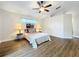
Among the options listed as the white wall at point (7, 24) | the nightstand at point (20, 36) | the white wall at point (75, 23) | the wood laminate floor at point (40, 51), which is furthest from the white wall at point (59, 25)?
the wood laminate floor at point (40, 51)

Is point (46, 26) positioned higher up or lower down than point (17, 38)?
higher up

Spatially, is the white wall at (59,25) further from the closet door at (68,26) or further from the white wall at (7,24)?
the white wall at (7,24)

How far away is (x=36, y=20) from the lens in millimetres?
7379

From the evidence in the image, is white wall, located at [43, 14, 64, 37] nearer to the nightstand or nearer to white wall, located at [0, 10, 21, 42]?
the nightstand

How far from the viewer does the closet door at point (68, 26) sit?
23.1ft

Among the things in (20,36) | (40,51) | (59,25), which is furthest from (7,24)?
(59,25)

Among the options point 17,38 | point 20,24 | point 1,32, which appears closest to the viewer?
point 1,32

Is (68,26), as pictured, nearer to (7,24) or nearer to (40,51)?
(40,51)

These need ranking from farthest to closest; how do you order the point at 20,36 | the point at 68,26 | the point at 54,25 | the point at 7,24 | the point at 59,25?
1. the point at 54,25
2. the point at 59,25
3. the point at 68,26
4. the point at 20,36
5. the point at 7,24

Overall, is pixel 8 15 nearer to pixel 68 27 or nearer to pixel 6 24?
pixel 6 24

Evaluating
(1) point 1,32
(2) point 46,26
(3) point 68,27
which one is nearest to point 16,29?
(1) point 1,32

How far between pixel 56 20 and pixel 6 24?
14.0 ft

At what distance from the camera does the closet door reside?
23.1 ft

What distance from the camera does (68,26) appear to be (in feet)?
23.3
